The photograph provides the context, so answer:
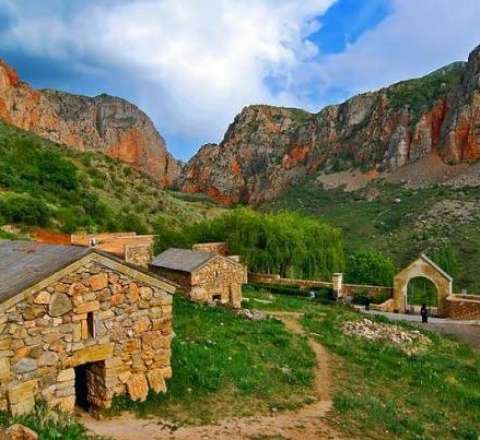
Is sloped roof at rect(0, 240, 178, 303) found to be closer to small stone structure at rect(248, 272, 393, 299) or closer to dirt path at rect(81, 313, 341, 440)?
dirt path at rect(81, 313, 341, 440)

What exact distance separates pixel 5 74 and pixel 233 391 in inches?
4108

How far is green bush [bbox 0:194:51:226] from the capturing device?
102 feet

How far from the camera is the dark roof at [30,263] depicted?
8.28 metres

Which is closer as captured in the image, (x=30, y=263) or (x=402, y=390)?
(x=30, y=263)

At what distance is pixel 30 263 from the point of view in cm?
926

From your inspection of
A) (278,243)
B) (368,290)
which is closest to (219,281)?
(368,290)

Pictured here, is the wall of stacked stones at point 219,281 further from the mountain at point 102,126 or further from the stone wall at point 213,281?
the mountain at point 102,126

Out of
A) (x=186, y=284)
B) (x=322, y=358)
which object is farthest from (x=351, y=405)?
(x=186, y=284)

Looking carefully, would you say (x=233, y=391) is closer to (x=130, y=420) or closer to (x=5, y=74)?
(x=130, y=420)

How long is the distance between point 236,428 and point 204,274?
472 inches

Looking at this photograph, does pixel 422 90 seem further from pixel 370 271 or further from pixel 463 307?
pixel 463 307

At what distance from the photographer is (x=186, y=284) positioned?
2036 centimetres

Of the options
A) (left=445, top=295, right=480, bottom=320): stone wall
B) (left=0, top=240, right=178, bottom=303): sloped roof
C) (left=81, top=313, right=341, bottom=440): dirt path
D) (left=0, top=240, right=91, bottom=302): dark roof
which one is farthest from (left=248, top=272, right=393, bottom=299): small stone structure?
(left=0, top=240, right=91, bottom=302): dark roof

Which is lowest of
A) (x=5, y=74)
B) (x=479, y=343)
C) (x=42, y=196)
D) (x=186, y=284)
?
(x=479, y=343)
